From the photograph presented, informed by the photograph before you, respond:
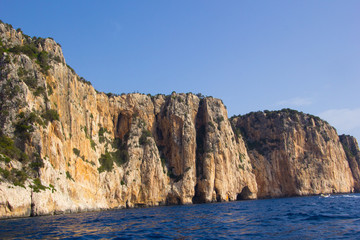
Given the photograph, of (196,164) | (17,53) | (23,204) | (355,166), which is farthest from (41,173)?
(355,166)

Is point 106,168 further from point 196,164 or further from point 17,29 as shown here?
point 17,29

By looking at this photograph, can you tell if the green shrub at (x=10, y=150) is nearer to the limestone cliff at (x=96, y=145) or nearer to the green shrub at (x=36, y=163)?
the limestone cliff at (x=96, y=145)

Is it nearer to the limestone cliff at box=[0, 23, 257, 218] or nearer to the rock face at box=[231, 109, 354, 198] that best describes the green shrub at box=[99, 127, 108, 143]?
the limestone cliff at box=[0, 23, 257, 218]

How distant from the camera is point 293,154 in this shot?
92500 mm

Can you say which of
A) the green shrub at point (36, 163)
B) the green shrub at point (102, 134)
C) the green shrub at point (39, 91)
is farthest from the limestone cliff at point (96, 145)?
the green shrub at point (102, 134)

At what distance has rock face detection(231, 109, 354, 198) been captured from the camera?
89500 millimetres

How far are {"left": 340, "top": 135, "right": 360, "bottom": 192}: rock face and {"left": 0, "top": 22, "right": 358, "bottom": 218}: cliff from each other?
251 inches

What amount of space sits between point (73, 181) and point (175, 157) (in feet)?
101

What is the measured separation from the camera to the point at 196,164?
74.7 m

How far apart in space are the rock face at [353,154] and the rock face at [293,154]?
6486 mm

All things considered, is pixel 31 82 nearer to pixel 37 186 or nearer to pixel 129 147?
pixel 37 186

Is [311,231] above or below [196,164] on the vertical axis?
below

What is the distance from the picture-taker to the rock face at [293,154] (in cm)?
8950

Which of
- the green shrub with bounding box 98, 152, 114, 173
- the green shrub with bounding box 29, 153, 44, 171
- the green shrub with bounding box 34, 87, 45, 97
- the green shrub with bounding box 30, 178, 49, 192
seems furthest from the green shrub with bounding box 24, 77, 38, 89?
the green shrub with bounding box 98, 152, 114, 173
